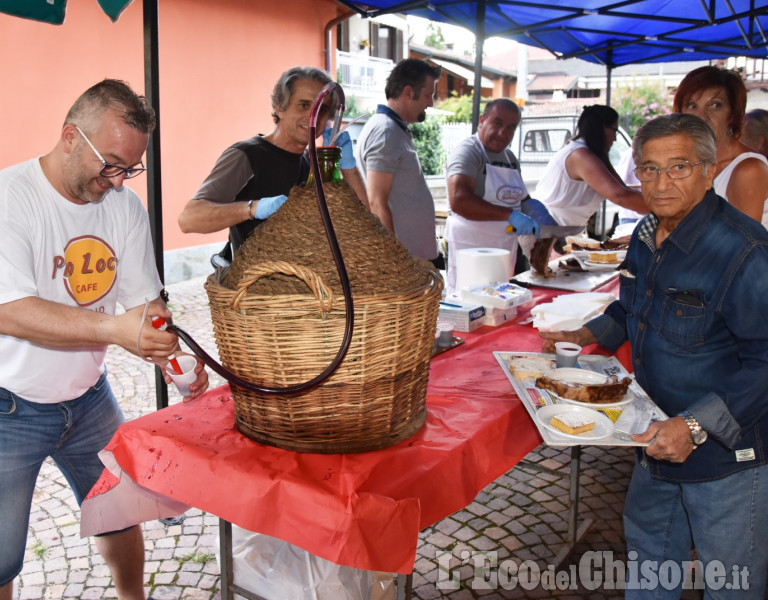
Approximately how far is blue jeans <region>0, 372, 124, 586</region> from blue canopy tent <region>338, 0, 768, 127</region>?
4410 millimetres

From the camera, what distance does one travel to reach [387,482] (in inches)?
58.1

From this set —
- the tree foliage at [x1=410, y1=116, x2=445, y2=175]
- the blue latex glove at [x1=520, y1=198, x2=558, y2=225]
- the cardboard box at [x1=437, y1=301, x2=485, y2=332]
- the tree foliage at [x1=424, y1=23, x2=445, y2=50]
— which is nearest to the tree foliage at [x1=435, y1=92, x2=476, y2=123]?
the tree foliage at [x1=410, y1=116, x2=445, y2=175]

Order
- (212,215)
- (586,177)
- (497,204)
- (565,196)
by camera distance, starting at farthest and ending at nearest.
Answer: (565,196) → (497,204) → (586,177) → (212,215)

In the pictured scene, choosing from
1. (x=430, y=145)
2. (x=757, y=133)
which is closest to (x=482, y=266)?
(x=757, y=133)

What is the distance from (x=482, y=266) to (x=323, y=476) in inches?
76.4

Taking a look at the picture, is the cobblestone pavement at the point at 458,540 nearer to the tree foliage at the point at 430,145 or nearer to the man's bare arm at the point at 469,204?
the man's bare arm at the point at 469,204

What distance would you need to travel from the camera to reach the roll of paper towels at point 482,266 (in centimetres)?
321

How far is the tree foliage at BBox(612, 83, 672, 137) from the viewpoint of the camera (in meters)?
23.9

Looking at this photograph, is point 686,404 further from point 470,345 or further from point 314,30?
point 314,30

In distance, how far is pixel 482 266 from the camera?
3.22 m

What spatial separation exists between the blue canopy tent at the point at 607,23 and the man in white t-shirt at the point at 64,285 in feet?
13.9

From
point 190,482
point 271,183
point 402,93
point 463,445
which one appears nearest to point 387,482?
point 463,445

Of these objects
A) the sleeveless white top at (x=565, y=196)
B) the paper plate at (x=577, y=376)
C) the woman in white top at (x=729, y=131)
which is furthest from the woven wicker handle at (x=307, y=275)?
the sleeveless white top at (x=565, y=196)

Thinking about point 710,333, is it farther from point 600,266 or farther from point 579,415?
point 600,266
